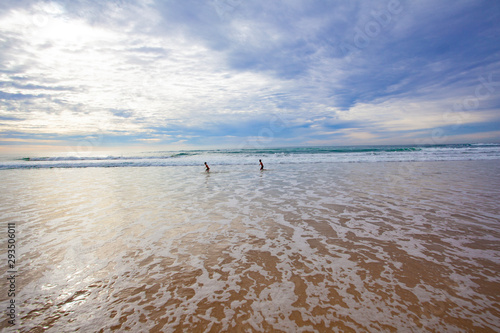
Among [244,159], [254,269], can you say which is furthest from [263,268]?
[244,159]

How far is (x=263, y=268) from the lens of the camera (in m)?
4.32

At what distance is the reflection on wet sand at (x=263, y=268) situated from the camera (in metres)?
3.06

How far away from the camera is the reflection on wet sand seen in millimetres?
3057

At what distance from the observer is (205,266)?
175 inches

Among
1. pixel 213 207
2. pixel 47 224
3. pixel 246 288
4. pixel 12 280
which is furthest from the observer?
pixel 213 207

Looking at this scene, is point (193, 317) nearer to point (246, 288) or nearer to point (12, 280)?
point (246, 288)

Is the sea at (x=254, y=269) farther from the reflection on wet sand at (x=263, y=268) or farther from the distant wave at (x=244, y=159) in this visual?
the distant wave at (x=244, y=159)

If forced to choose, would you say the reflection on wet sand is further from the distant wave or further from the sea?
the distant wave

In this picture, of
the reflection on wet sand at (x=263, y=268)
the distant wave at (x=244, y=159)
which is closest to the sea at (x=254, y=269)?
the reflection on wet sand at (x=263, y=268)

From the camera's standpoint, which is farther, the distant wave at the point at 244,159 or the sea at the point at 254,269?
the distant wave at the point at 244,159

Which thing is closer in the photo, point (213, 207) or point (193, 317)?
point (193, 317)

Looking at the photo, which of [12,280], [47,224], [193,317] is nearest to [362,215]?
[193,317]

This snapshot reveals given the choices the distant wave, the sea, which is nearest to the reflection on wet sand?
the sea

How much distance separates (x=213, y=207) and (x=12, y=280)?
5613mm
